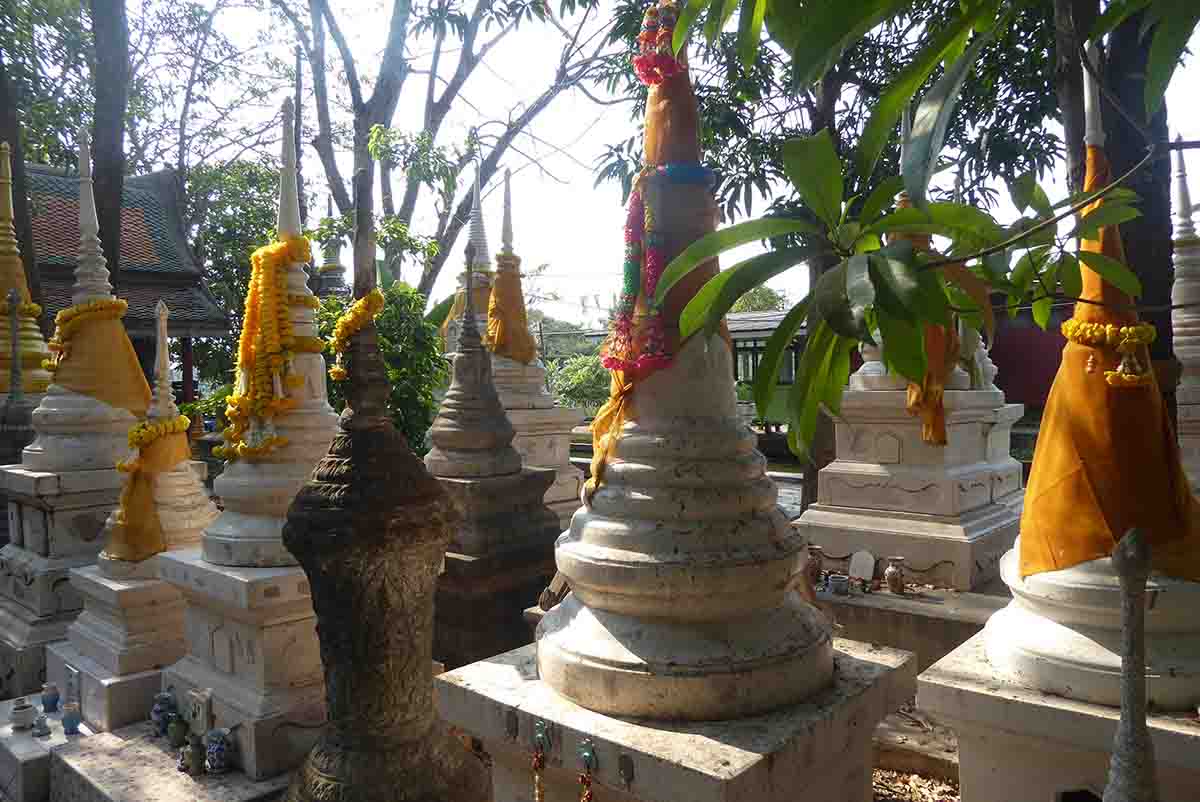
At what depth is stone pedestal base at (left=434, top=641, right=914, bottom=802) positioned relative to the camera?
2355 millimetres

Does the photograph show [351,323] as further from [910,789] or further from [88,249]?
[88,249]

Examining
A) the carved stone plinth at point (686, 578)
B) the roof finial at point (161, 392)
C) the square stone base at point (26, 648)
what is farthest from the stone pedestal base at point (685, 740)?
the square stone base at point (26, 648)

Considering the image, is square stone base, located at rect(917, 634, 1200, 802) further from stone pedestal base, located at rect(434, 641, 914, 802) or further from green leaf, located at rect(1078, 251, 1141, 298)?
green leaf, located at rect(1078, 251, 1141, 298)

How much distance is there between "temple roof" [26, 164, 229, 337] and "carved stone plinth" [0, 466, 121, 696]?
10.3 metres

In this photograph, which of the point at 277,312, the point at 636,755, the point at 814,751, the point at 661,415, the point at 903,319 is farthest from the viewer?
the point at 277,312

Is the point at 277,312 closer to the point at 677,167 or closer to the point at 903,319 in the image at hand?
the point at 677,167

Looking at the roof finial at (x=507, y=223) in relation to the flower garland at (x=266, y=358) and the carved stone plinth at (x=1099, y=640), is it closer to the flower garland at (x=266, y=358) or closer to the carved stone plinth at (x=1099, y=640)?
the flower garland at (x=266, y=358)

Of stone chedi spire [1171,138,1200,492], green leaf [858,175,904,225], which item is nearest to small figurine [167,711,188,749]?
green leaf [858,175,904,225]

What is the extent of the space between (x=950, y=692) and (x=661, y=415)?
1317 mm

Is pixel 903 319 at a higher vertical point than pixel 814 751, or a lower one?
higher

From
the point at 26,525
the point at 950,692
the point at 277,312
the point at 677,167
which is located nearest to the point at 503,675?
the point at 950,692

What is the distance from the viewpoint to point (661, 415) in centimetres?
299

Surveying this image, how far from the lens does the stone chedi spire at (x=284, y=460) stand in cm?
414

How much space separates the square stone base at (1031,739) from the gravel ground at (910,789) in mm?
1233
